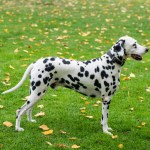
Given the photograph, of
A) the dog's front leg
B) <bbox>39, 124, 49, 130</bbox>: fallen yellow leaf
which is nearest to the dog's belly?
the dog's front leg

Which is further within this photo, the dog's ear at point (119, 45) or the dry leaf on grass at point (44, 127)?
the dry leaf on grass at point (44, 127)

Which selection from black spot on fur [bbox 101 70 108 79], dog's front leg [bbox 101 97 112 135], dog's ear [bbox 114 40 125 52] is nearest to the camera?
dog's ear [bbox 114 40 125 52]

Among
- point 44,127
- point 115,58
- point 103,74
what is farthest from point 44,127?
point 115,58

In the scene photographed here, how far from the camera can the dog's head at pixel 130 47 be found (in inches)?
229

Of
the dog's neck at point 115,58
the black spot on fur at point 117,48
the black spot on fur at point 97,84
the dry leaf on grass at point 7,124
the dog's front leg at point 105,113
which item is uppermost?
A: the black spot on fur at point 117,48

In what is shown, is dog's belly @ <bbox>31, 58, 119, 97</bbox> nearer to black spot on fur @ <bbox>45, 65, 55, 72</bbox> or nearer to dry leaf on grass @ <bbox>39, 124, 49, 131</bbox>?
black spot on fur @ <bbox>45, 65, 55, 72</bbox>

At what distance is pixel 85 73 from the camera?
599cm

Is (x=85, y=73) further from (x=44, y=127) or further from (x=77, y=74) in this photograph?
(x=44, y=127)

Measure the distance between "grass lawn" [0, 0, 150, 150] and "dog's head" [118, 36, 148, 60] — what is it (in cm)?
133

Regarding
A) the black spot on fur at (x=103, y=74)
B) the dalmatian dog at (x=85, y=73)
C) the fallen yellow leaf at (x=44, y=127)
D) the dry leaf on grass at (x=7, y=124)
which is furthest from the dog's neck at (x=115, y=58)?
the dry leaf on grass at (x=7, y=124)

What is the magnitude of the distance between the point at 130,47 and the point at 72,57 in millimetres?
4883

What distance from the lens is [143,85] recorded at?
28.3 feet

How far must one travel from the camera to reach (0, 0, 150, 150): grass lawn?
586 centimetres

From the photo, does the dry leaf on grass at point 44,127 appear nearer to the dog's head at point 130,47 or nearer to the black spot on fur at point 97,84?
the black spot on fur at point 97,84
